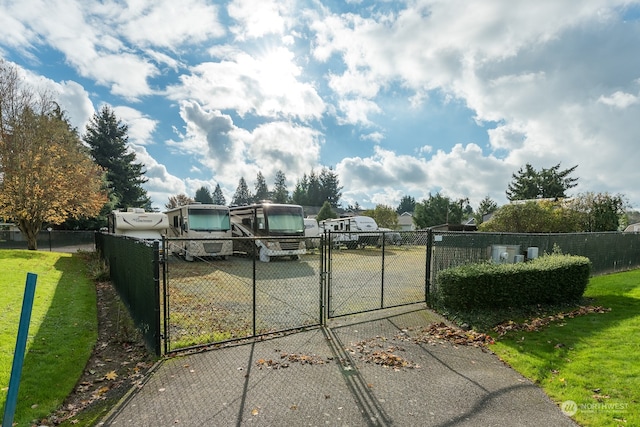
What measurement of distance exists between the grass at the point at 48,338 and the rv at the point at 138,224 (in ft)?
17.0

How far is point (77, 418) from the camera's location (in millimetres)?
3279

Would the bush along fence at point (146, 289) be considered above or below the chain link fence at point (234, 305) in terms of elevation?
above

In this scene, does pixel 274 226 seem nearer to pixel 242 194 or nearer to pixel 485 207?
pixel 485 207

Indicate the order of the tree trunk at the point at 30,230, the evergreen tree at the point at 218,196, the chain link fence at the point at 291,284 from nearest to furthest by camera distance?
the chain link fence at the point at 291,284, the tree trunk at the point at 30,230, the evergreen tree at the point at 218,196

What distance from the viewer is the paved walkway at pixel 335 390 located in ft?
10.6

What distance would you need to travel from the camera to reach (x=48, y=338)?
520cm

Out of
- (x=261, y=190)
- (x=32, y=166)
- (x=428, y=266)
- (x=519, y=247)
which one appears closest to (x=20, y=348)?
(x=428, y=266)

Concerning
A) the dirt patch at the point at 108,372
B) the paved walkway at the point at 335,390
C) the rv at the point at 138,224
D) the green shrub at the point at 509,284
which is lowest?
the dirt patch at the point at 108,372

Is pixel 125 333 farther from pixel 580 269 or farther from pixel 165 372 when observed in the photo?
pixel 580 269

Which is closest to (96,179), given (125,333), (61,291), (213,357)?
(61,291)

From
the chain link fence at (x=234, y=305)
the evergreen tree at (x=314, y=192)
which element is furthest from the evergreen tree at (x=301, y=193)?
the chain link fence at (x=234, y=305)

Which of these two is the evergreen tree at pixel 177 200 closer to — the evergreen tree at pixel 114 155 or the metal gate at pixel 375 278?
the evergreen tree at pixel 114 155

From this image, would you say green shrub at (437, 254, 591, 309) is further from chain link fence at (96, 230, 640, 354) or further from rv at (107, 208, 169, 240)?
rv at (107, 208, 169, 240)

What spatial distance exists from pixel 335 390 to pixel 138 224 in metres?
15.4
